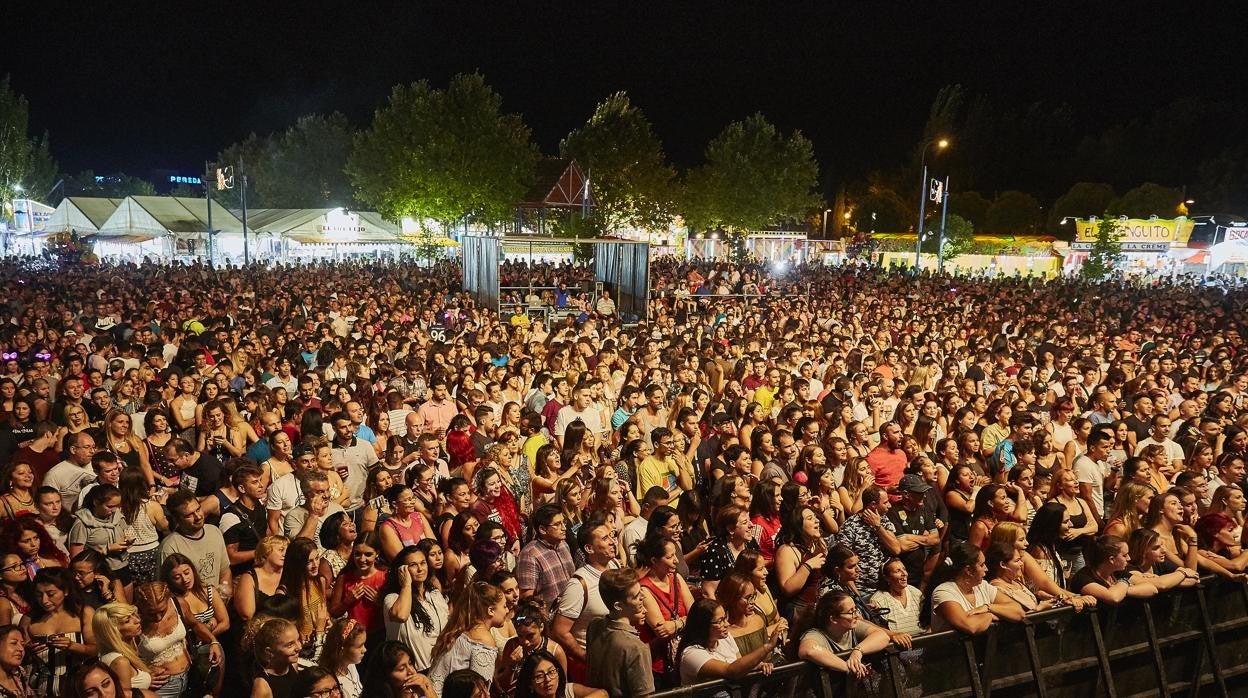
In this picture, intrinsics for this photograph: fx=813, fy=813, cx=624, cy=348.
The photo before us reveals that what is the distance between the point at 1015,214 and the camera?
160ft

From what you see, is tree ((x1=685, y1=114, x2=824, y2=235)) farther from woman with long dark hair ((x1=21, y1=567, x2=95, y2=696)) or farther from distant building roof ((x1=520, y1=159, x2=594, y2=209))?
woman with long dark hair ((x1=21, y1=567, x2=95, y2=696))

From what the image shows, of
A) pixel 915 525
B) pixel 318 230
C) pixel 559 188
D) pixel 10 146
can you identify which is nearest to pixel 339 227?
pixel 318 230

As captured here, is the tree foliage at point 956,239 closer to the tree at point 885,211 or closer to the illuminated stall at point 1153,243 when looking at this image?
the illuminated stall at point 1153,243

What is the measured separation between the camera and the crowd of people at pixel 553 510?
135 inches

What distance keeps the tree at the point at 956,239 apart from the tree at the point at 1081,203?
8945 mm

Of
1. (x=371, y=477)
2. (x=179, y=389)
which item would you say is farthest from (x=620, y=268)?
(x=371, y=477)

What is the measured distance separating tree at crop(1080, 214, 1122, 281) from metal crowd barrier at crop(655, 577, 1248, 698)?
1070 inches

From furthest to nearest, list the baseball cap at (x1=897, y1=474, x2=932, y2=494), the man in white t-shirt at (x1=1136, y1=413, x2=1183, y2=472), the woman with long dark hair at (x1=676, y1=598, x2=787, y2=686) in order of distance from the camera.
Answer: the man in white t-shirt at (x1=1136, y1=413, x2=1183, y2=472) < the baseball cap at (x1=897, y1=474, x2=932, y2=494) < the woman with long dark hair at (x1=676, y1=598, x2=787, y2=686)

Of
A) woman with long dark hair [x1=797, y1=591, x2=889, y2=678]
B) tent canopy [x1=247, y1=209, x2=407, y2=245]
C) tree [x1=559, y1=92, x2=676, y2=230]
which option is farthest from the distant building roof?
woman with long dark hair [x1=797, y1=591, x2=889, y2=678]

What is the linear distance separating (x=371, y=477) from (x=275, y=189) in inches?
2484

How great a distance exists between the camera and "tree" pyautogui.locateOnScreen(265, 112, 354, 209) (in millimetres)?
61656

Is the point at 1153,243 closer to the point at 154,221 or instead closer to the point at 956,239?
the point at 956,239

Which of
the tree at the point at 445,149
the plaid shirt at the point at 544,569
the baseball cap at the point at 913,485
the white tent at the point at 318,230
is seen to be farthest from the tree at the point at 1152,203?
the plaid shirt at the point at 544,569

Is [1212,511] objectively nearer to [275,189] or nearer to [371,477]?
[371,477]
